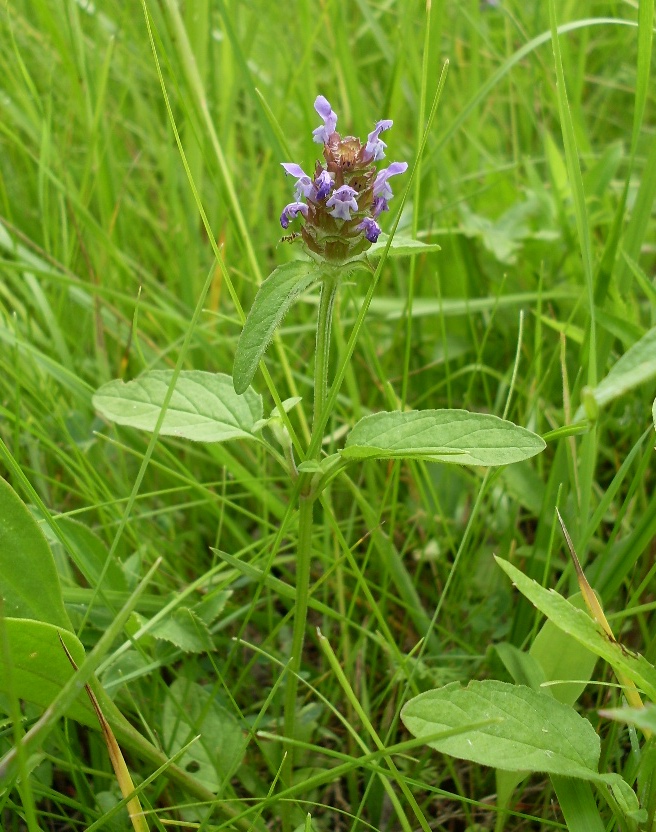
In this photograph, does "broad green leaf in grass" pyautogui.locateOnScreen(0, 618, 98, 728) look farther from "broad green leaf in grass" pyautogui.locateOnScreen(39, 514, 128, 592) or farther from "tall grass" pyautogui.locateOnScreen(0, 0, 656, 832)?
"broad green leaf in grass" pyautogui.locateOnScreen(39, 514, 128, 592)

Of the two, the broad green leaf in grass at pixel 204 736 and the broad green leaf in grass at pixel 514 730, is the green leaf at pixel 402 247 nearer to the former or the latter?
the broad green leaf in grass at pixel 514 730

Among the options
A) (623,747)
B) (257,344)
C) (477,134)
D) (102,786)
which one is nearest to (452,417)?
(257,344)

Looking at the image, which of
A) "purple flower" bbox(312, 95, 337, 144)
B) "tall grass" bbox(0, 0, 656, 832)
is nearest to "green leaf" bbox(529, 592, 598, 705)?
"tall grass" bbox(0, 0, 656, 832)

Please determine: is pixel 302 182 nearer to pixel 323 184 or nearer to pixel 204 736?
pixel 323 184

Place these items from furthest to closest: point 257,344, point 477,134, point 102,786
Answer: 1. point 477,134
2. point 102,786
3. point 257,344

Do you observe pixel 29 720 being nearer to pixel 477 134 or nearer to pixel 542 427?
pixel 542 427

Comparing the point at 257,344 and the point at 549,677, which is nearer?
the point at 257,344
